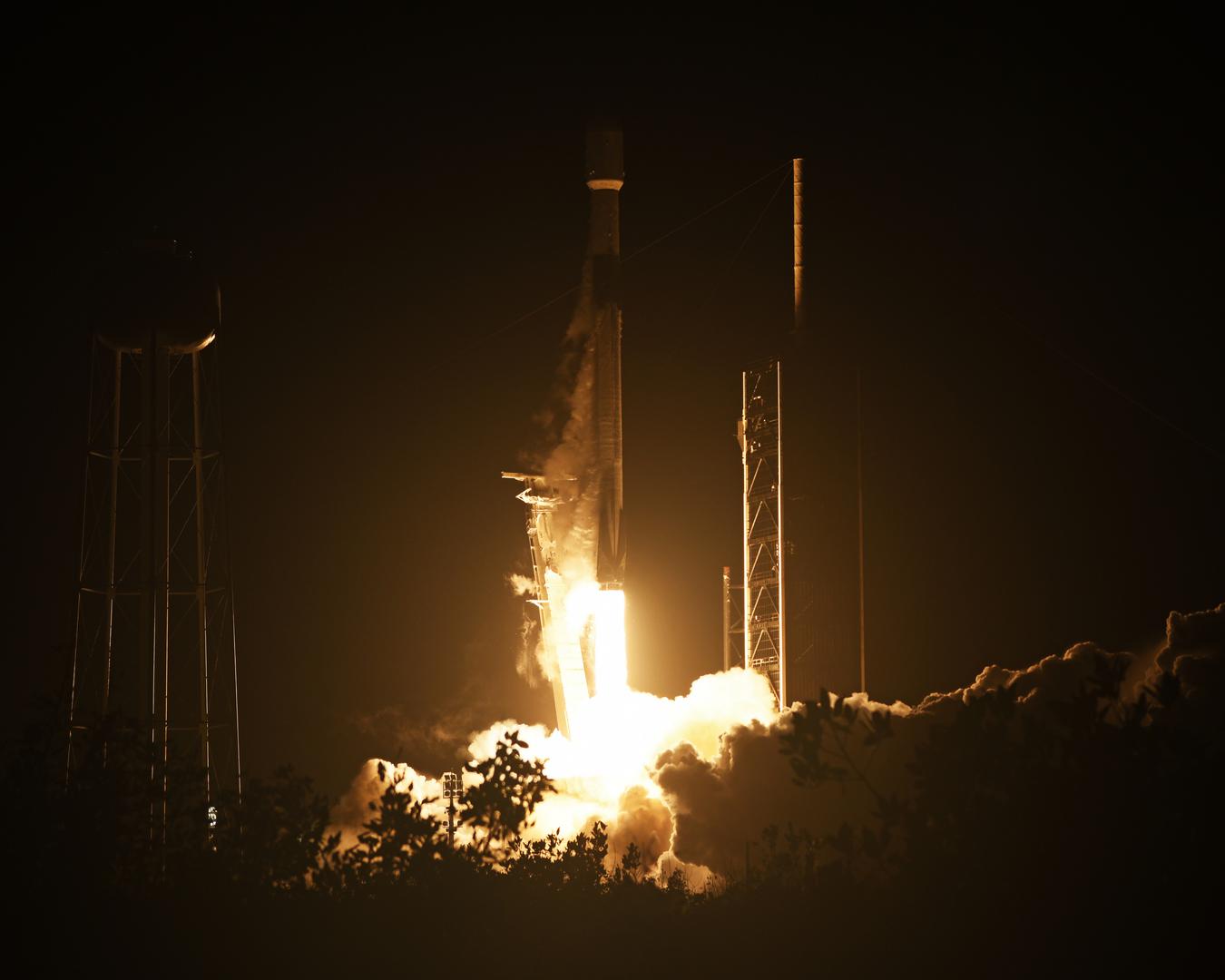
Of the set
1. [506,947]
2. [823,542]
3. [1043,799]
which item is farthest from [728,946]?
[823,542]

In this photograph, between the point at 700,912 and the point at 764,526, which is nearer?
the point at 700,912

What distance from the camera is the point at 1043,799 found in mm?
14984

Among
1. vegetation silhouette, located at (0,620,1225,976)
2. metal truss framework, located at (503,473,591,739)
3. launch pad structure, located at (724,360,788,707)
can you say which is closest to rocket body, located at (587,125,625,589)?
metal truss framework, located at (503,473,591,739)

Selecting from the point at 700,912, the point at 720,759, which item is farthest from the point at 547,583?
the point at 700,912

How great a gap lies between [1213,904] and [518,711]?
37.3 m

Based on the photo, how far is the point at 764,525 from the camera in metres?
43.9

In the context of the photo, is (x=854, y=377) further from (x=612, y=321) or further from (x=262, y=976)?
(x=262, y=976)

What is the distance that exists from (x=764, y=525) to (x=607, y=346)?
5599mm

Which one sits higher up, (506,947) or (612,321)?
(612,321)

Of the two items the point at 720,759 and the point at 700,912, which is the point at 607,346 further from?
the point at 700,912

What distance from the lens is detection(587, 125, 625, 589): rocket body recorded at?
144 ft

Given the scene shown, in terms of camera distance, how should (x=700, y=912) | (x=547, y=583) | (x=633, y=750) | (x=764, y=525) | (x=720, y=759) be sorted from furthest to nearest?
(x=633, y=750) → (x=547, y=583) → (x=764, y=525) → (x=720, y=759) → (x=700, y=912)

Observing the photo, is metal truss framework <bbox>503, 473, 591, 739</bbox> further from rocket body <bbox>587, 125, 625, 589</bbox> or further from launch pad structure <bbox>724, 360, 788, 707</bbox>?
launch pad structure <bbox>724, 360, 788, 707</bbox>

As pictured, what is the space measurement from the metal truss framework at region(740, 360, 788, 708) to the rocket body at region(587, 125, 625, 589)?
3032 millimetres
